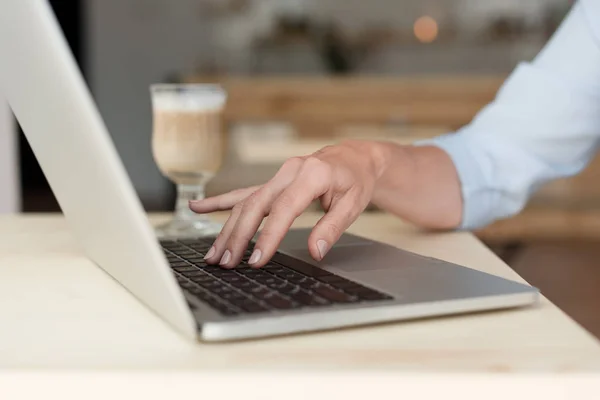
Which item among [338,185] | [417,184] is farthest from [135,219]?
[417,184]

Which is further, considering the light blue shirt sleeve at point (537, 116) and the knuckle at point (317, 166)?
the light blue shirt sleeve at point (537, 116)

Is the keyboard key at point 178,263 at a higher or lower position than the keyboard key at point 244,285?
lower

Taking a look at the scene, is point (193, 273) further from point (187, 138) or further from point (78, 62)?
point (78, 62)

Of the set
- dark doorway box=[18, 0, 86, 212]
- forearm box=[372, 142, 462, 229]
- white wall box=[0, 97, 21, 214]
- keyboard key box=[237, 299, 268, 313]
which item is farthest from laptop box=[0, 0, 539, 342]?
dark doorway box=[18, 0, 86, 212]

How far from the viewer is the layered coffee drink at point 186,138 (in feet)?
3.34

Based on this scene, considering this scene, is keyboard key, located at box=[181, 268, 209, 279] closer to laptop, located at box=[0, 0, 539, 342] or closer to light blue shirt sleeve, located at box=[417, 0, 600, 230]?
laptop, located at box=[0, 0, 539, 342]

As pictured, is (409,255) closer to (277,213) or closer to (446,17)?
(277,213)

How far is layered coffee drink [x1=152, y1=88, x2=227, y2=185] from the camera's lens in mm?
1019

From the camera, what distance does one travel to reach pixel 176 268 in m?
0.66

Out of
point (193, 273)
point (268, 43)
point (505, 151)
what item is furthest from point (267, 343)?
point (268, 43)

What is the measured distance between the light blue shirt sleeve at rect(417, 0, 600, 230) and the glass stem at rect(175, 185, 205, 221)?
305 millimetres

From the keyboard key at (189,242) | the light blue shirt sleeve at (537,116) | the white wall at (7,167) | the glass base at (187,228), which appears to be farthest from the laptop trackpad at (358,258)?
the white wall at (7,167)

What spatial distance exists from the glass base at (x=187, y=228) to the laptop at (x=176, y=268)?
9.1 inches

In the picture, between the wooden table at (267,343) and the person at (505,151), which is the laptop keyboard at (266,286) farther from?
the person at (505,151)
